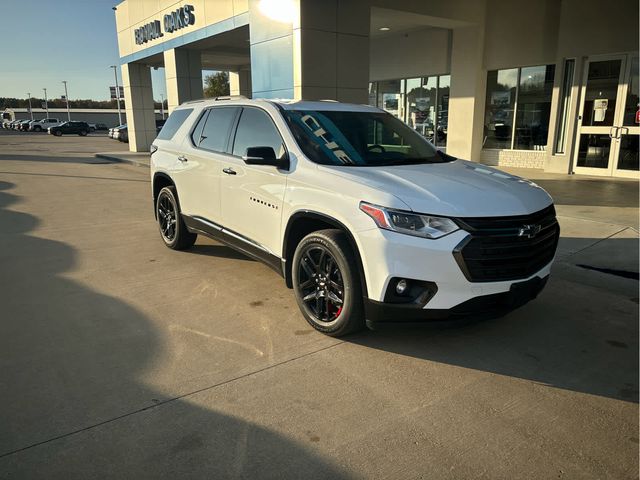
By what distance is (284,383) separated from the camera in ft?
11.0

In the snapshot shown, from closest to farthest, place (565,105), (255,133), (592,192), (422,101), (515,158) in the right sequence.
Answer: (255,133) → (592,192) → (565,105) → (515,158) → (422,101)

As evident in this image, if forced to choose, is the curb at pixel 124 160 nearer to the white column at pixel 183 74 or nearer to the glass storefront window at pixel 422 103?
the white column at pixel 183 74

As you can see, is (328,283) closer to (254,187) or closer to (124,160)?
(254,187)

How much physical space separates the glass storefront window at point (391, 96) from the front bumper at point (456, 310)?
1656 cm

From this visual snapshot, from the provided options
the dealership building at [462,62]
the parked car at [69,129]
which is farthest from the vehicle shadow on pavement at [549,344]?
the parked car at [69,129]

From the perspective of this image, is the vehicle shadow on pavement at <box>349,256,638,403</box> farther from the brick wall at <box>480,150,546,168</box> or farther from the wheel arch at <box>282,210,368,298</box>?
the brick wall at <box>480,150,546,168</box>

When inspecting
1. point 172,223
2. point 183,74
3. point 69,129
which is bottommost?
point 172,223

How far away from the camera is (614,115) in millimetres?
12633

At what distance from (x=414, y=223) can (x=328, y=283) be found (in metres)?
0.94

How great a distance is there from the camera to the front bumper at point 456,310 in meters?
3.44

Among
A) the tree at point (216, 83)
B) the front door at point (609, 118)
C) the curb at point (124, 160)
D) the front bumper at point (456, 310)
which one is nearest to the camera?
the front bumper at point (456, 310)

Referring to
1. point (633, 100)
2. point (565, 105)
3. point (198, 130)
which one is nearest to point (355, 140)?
point (198, 130)

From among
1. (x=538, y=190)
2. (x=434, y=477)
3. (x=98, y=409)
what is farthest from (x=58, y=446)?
(x=538, y=190)

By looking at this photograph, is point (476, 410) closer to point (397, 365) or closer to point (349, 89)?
point (397, 365)
